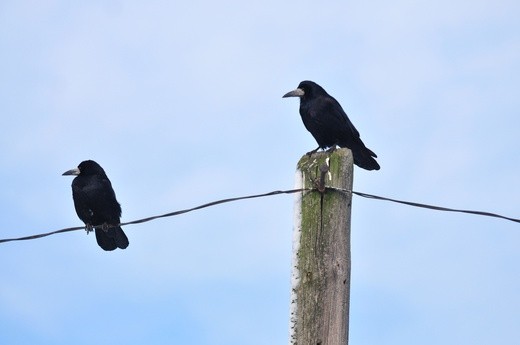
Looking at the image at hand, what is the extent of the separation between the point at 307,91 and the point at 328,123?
68 centimetres

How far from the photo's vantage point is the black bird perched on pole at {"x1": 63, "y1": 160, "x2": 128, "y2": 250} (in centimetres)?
1091

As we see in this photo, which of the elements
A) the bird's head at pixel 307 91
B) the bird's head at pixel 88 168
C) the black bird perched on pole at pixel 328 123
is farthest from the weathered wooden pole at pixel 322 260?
the bird's head at pixel 88 168

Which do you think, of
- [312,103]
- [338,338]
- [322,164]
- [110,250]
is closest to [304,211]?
[322,164]

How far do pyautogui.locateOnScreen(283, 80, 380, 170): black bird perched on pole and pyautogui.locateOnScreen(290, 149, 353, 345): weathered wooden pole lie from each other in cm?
441

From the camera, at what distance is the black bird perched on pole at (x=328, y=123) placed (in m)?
9.45

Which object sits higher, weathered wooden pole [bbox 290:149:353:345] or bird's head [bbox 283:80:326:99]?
bird's head [bbox 283:80:326:99]

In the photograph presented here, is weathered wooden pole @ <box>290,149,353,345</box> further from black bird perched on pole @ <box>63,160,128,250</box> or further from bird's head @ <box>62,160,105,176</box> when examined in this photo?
bird's head @ <box>62,160,105,176</box>

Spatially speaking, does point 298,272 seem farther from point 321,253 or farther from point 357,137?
point 357,137

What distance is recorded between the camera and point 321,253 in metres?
4.82

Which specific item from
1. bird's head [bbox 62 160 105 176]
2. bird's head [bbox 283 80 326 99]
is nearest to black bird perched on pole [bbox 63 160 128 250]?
bird's head [bbox 62 160 105 176]

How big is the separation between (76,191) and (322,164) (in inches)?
257

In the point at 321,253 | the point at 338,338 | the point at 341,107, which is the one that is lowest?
the point at 338,338

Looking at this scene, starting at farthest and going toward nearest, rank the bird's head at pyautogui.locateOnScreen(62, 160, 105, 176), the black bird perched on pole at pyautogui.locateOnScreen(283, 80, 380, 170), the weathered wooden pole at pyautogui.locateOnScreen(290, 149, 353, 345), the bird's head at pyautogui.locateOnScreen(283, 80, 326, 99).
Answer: the bird's head at pyautogui.locateOnScreen(62, 160, 105, 176)
the bird's head at pyautogui.locateOnScreen(283, 80, 326, 99)
the black bird perched on pole at pyautogui.locateOnScreen(283, 80, 380, 170)
the weathered wooden pole at pyautogui.locateOnScreen(290, 149, 353, 345)

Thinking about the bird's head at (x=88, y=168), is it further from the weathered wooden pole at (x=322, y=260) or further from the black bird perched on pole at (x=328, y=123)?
the weathered wooden pole at (x=322, y=260)
